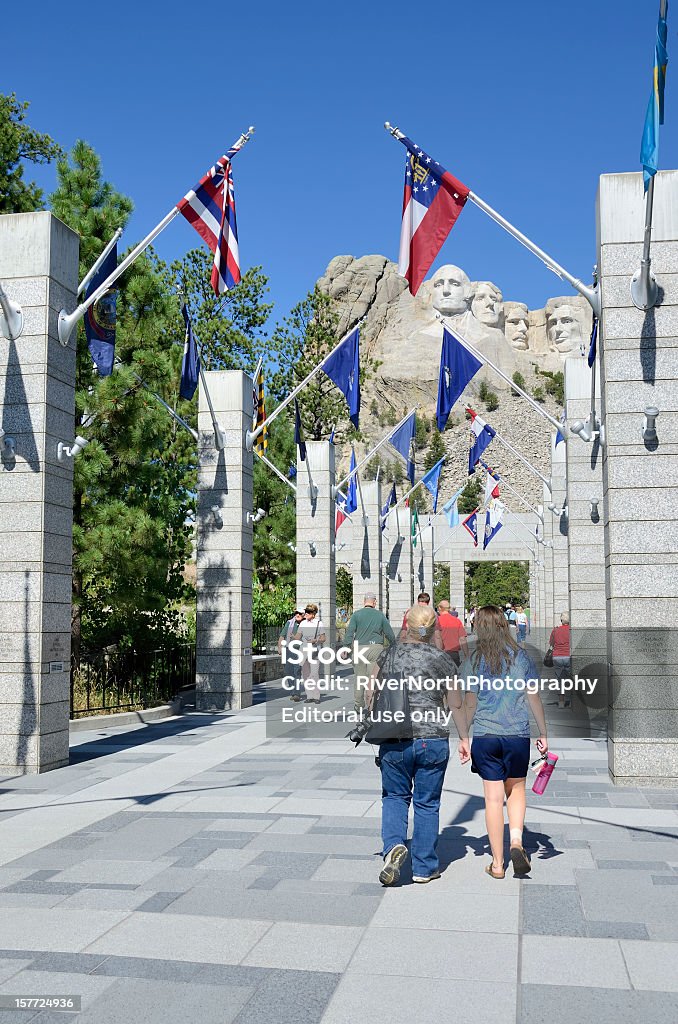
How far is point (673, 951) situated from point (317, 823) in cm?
379

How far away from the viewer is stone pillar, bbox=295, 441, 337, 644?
1080 inches

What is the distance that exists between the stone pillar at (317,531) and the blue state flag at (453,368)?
16.1 ft

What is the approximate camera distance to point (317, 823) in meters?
8.48

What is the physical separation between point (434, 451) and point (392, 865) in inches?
4953

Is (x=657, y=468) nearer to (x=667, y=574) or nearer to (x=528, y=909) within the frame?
(x=667, y=574)

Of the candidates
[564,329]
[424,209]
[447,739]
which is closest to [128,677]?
[424,209]

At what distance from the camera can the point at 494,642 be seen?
7016 millimetres

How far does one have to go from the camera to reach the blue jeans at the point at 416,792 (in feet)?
22.1

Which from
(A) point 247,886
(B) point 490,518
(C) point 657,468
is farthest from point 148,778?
(B) point 490,518

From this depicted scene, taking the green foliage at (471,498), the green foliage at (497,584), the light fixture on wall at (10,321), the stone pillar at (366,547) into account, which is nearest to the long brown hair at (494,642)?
the light fixture on wall at (10,321)

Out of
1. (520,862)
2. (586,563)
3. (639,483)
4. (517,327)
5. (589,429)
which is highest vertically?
(517,327)

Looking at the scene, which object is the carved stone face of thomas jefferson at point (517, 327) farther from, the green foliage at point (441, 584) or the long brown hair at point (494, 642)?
the long brown hair at point (494, 642)

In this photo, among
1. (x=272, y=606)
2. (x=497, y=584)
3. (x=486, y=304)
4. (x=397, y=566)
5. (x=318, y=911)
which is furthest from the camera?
(x=486, y=304)

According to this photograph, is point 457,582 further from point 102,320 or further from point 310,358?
point 102,320
